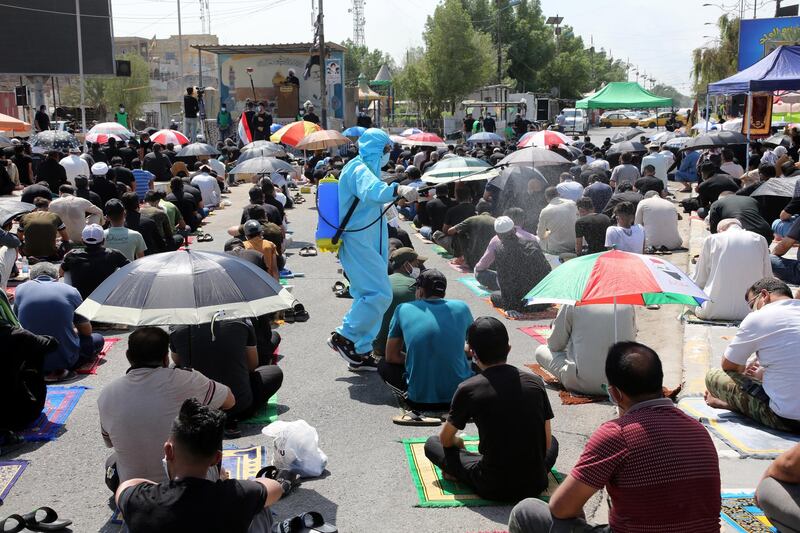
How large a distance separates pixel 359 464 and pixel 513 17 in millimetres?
66969

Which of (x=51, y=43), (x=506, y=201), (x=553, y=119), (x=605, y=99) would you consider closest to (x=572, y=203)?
(x=506, y=201)

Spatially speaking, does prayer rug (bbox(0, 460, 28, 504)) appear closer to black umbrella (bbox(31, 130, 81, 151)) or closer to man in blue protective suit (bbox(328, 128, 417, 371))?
man in blue protective suit (bbox(328, 128, 417, 371))

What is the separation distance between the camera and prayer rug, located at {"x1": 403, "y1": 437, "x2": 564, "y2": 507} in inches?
195

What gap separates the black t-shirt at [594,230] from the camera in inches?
446

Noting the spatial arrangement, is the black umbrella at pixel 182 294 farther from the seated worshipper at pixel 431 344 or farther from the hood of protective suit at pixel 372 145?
the hood of protective suit at pixel 372 145

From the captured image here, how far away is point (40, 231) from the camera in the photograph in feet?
37.4

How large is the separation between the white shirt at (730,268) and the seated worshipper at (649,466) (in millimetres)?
5335

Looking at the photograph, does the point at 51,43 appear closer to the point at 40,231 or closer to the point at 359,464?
the point at 40,231

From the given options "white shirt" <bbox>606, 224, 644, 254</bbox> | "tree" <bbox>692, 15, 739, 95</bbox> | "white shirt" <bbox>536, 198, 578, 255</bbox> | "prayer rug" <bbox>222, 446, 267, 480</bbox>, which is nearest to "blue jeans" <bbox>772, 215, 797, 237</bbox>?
"white shirt" <bbox>606, 224, 644, 254</bbox>

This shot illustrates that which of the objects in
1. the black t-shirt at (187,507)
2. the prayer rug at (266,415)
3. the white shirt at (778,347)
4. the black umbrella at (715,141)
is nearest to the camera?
the black t-shirt at (187,507)

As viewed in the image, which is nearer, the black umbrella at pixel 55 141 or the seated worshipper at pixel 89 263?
the seated worshipper at pixel 89 263

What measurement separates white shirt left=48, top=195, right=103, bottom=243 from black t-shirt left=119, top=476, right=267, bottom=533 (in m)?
9.86

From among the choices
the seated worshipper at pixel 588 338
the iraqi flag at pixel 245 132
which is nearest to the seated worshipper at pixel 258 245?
the seated worshipper at pixel 588 338

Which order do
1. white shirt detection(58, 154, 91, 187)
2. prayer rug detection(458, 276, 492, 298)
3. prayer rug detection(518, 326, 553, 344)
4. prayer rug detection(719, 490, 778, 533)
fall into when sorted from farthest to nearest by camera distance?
white shirt detection(58, 154, 91, 187), prayer rug detection(458, 276, 492, 298), prayer rug detection(518, 326, 553, 344), prayer rug detection(719, 490, 778, 533)
